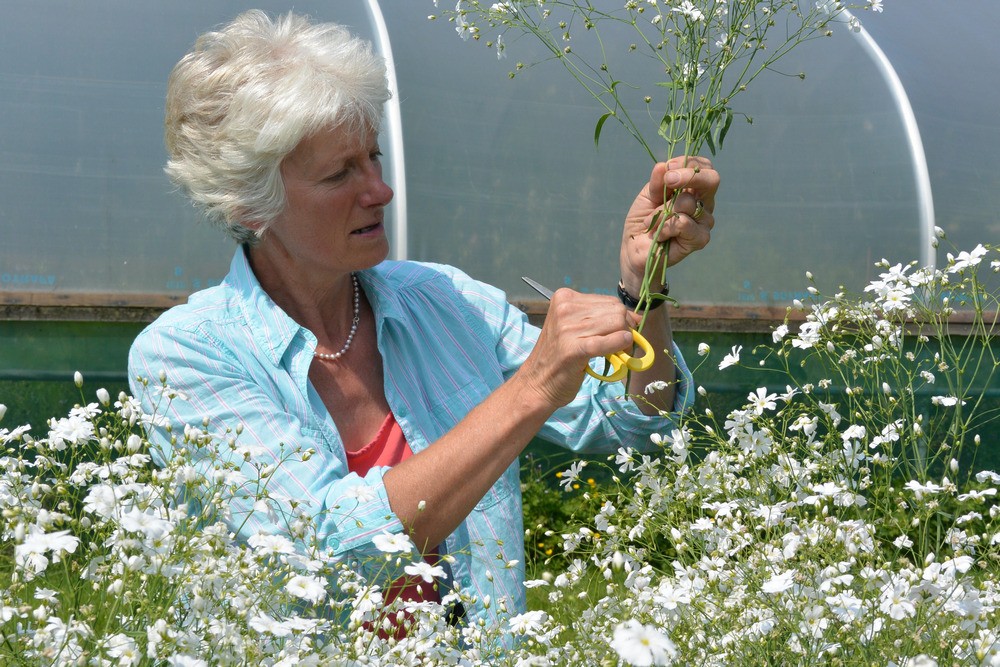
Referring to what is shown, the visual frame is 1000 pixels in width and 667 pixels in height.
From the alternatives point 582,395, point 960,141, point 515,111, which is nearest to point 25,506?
point 582,395

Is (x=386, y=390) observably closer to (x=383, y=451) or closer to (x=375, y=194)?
(x=383, y=451)

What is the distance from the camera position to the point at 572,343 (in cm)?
164

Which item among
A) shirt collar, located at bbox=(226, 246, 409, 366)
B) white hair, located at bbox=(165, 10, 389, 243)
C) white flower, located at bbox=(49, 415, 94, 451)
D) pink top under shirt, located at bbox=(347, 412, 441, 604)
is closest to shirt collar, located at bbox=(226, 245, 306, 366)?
shirt collar, located at bbox=(226, 246, 409, 366)

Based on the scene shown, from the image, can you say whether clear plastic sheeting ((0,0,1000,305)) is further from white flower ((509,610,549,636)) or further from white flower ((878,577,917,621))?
white flower ((878,577,917,621))

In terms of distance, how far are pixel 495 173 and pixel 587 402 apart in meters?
2.51

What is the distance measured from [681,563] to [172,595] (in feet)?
2.41

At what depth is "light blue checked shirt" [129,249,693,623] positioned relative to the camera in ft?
5.71

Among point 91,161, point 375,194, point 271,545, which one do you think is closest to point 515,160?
point 91,161

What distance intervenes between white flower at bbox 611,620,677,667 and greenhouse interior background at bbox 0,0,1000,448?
3453 mm

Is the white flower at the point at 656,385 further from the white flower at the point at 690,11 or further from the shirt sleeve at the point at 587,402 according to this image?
the white flower at the point at 690,11

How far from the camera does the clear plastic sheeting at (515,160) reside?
13.5 feet

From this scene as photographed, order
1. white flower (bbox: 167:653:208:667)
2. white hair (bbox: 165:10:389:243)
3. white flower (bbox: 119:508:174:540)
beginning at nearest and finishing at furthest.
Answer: white flower (bbox: 167:653:208:667), white flower (bbox: 119:508:174:540), white hair (bbox: 165:10:389:243)

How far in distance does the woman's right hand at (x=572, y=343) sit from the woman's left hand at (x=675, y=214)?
0.25 meters

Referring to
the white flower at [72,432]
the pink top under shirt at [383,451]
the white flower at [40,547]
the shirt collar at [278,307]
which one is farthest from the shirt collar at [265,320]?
the white flower at [40,547]
